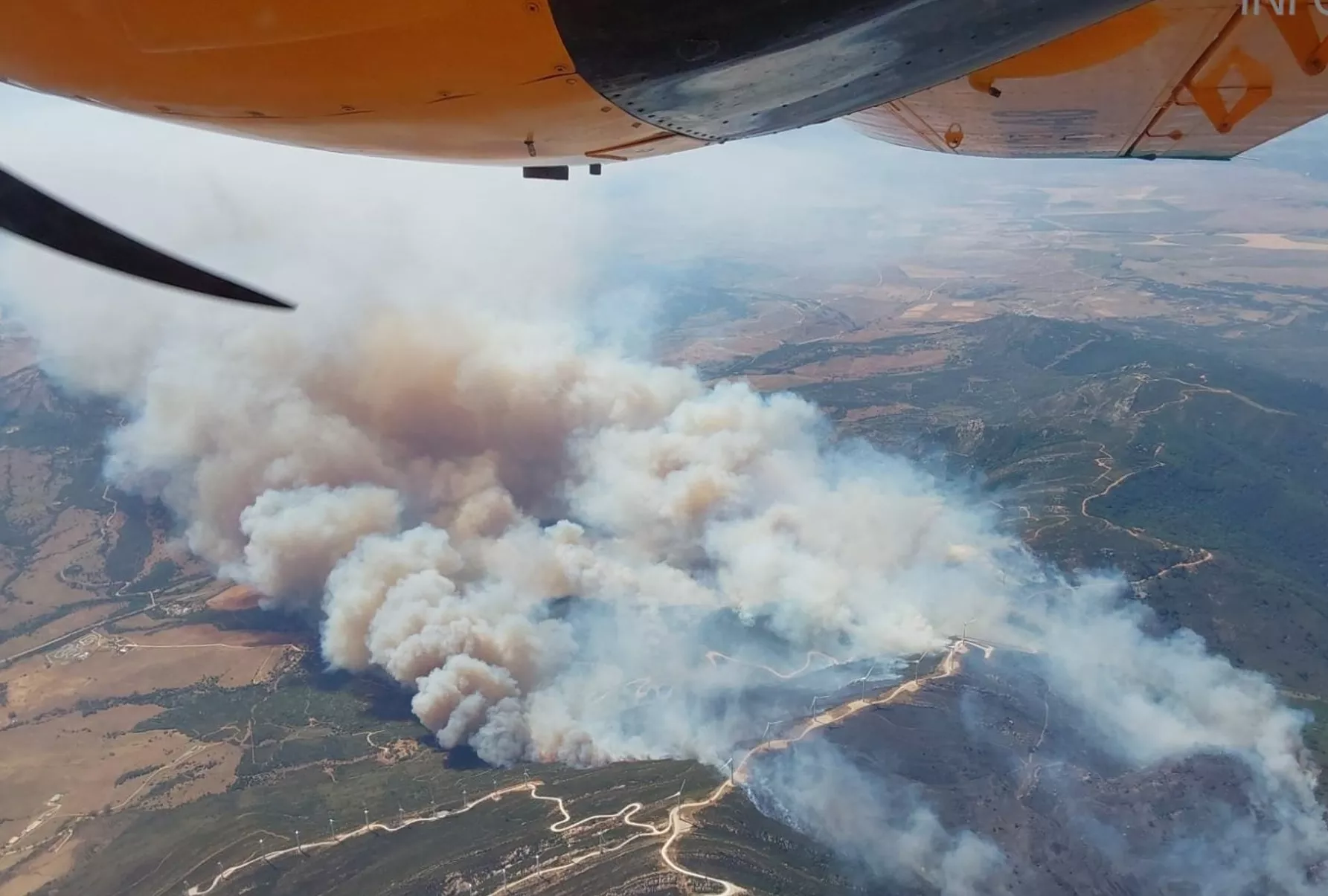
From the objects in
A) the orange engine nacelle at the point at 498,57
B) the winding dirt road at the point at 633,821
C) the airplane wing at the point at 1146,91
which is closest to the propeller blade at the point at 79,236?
the orange engine nacelle at the point at 498,57

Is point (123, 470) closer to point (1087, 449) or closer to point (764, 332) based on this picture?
point (764, 332)

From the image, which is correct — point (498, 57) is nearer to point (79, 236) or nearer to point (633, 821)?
point (79, 236)

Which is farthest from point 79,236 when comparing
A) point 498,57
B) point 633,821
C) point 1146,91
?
point 633,821

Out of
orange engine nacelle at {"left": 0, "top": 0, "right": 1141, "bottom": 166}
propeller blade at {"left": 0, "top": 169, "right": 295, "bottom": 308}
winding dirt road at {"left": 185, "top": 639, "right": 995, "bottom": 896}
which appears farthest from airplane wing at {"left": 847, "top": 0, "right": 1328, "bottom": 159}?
winding dirt road at {"left": 185, "top": 639, "right": 995, "bottom": 896}

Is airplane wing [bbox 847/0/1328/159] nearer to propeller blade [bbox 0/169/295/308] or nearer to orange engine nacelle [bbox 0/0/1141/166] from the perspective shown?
orange engine nacelle [bbox 0/0/1141/166]

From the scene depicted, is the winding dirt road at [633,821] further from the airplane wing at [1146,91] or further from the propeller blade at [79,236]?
the propeller blade at [79,236]

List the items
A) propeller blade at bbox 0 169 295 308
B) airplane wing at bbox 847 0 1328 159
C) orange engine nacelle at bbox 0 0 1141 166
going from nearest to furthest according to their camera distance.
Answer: orange engine nacelle at bbox 0 0 1141 166 → propeller blade at bbox 0 169 295 308 → airplane wing at bbox 847 0 1328 159
